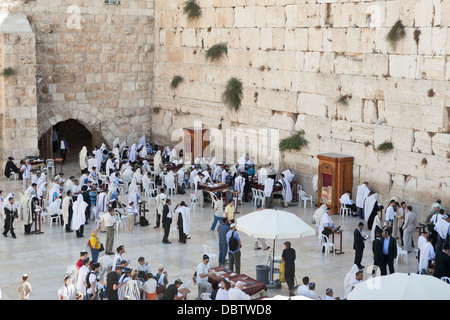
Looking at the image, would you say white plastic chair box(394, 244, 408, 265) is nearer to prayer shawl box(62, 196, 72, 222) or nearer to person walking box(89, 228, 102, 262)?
person walking box(89, 228, 102, 262)

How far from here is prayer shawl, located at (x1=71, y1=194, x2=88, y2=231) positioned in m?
16.6

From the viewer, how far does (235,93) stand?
22953 millimetres

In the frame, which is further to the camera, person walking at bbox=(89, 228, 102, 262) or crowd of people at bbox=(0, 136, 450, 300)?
person walking at bbox=(89, 228, 102, 262)

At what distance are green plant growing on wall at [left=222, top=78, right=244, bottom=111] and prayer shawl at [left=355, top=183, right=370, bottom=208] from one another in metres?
6.05

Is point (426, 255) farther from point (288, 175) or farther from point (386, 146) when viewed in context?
point (288, 175)

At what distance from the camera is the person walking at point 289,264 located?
13117mm

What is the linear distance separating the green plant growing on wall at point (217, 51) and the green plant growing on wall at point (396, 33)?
275 inches

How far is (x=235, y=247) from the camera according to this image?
1380 cm

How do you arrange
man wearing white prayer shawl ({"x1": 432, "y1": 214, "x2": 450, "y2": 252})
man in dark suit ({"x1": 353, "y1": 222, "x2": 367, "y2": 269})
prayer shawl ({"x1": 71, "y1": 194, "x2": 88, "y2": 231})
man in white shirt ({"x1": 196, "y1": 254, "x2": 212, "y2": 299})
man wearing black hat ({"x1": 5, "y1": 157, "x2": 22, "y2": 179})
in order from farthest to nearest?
man wearing black hat ({"x1": 5, "y1": 157, "x2": 22, "y2": 179})
prayer shawl ({"x1": 71, "y1": 194, "x2": 88, "y2": 231})
man wearing white prayer shawl ({"x1": 432, "y1": 214, "x2": 450, "y2": 252})
man in dark suit ({"x1": 353, "y1": 222, "x2": 367, "y2": 269})
man in white shirt ({"x1": 196, "y1": 254, "x2": 212, "y2": 299})

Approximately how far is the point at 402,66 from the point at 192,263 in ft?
24.5

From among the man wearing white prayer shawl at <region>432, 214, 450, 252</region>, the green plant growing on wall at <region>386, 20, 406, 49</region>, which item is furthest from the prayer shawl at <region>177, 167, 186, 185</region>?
the man wearing white prayer shawl at <region>432, 214, 450, 252</region>

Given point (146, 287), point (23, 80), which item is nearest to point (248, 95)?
point (23, 80)

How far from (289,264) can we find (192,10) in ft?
45.4
